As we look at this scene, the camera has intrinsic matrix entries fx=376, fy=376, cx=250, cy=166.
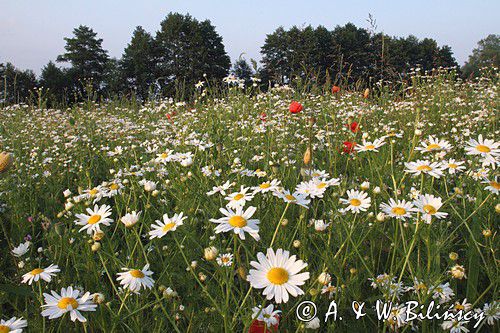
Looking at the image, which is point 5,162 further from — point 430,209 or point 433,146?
point 433,146

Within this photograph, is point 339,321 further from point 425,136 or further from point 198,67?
point 198,67

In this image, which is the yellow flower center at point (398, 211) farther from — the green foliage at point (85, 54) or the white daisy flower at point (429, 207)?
the green foliage at point (85, 54)

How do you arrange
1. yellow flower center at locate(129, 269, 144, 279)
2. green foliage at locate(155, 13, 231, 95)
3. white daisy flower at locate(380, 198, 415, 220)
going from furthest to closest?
1. green foliage at locate(155, 13, 231, 95)
2. white daisy flower at locate(380, 198, 415, 220)
3. yellow flower center at locate(129, 269, 144, 279)

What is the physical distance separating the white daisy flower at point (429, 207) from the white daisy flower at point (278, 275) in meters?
0.47

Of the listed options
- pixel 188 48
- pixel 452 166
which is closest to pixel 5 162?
pixel 452 166

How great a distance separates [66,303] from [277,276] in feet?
1.77

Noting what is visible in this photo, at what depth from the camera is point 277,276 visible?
843 millimetres

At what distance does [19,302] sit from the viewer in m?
1.54

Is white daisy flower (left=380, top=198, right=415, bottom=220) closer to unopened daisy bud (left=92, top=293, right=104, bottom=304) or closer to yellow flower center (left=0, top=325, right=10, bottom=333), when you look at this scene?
unopened daisy bud (left=92, top=293, right=104, bottom=304)

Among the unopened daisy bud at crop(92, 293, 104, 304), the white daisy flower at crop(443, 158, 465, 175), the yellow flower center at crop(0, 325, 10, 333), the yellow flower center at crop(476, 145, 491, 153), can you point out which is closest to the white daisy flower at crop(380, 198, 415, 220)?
the white daisy flower at crop(443, 158, 465, 175)

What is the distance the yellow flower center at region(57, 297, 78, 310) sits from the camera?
0.93 m

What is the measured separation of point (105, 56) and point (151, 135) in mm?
40421

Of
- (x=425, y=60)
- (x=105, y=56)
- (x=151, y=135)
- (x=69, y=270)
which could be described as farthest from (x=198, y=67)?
(x=69, y=270)

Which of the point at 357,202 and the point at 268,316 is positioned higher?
the point at 357,202
